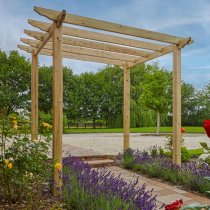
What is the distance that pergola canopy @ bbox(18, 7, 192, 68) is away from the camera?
A: 4.33 m

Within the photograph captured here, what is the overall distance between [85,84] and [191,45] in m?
22.9

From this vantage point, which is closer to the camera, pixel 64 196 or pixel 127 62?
pixel 64 196

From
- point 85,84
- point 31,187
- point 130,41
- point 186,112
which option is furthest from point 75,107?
point 31,187

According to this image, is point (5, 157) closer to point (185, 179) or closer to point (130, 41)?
point (185, 179)

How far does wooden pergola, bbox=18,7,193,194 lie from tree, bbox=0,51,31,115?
17.2 metres

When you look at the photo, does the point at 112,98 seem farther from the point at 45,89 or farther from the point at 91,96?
the point at 45,89

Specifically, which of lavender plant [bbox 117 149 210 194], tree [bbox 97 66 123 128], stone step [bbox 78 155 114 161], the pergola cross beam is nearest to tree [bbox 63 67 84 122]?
tree [bbox 97 66 123 128]

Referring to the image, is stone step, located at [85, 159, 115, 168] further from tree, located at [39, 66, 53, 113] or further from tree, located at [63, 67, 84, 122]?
tree, located at [63, 67, 84, 122]

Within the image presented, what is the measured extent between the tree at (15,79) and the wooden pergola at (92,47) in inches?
677

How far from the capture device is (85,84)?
28.1 meters

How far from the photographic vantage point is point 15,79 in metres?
24.0

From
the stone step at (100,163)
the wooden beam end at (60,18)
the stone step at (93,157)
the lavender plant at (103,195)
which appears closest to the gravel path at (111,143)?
the stone step at (93,157)

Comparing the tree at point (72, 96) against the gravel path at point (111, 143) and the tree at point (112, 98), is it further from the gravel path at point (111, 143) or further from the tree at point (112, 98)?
the gravel path at point (111, 143)

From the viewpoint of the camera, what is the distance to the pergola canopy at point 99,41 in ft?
14.2
